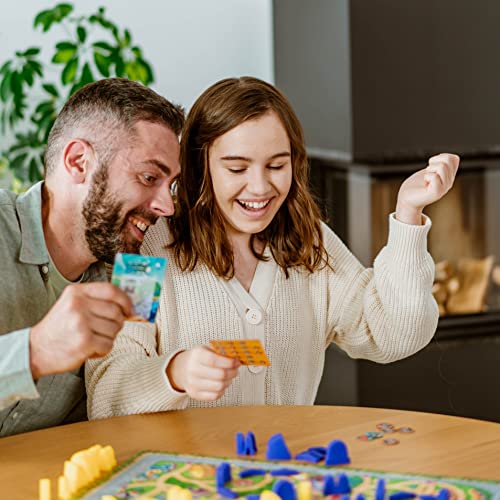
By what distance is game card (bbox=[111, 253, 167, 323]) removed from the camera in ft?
5.33

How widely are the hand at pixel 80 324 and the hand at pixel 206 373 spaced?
0.84 feet

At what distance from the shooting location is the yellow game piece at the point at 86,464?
1548 mm

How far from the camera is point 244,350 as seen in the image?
179 cm

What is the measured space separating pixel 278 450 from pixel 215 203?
774 mm

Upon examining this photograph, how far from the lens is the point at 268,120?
2207mm

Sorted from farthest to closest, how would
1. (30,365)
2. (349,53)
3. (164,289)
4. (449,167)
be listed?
(349,53) → (164,289) → (449,167) → (30,365)

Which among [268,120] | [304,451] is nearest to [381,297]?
[268,120]

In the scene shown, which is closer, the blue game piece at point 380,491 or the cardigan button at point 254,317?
the blue game piece at point 380,491

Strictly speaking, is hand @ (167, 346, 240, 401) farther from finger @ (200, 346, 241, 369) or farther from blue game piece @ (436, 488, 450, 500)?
blue game piece @ (436, 488, 450, 500)

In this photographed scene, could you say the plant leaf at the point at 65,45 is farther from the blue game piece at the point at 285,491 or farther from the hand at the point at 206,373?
the blue game piece at the point at 285,491

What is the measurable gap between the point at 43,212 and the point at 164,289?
12.6 inches

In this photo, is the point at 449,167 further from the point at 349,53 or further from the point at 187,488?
the point at 349,53

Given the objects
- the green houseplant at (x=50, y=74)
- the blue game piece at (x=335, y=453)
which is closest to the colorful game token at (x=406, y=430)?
the blue game piece at (x=335, y=453)

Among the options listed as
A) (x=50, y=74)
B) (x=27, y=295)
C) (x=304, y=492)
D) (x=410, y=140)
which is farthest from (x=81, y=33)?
(x=304, y=492)
